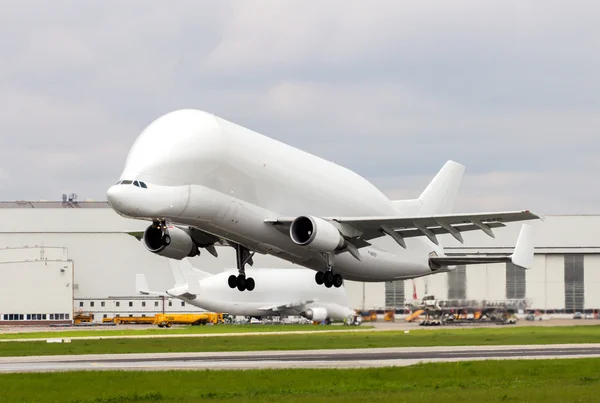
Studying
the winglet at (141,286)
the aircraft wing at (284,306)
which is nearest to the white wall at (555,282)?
the aircraft wing at (284,306)

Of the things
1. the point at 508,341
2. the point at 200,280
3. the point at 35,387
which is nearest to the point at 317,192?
the point at 35,387

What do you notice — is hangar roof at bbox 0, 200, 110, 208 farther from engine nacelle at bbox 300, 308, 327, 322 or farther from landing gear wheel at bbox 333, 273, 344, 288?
landing gear wheel at bbox 333, 273, 344, 288

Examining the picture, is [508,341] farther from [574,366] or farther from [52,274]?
[52,274]

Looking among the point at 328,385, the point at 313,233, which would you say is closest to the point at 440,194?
the point at 313,233

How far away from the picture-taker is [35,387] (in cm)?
3778

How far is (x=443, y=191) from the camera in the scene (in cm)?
6122

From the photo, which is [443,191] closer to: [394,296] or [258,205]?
[258,205]

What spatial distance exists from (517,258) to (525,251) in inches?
34.0

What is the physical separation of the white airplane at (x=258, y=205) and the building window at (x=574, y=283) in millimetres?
75922

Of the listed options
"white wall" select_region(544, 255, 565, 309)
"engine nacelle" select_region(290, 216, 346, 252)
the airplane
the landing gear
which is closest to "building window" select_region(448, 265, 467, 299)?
the airplane

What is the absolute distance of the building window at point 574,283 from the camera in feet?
418

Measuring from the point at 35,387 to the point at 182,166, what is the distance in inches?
407

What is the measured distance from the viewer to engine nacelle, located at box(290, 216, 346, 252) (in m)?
44.6

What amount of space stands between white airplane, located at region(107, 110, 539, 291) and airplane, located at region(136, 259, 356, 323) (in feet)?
214
